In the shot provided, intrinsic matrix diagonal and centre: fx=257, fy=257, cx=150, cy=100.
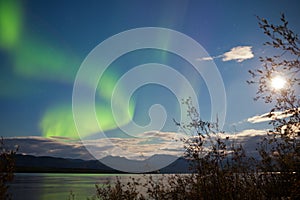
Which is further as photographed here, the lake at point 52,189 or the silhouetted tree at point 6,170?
the lake at point 52,189

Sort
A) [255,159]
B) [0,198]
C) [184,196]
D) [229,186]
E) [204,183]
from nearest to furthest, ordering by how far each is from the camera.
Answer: [0,198] → [229,186] → [204,183] → [255,159] → [184,196]

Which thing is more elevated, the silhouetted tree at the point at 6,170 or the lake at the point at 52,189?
the silhouetted tree at the point at 6,170

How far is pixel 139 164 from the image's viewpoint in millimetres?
8875

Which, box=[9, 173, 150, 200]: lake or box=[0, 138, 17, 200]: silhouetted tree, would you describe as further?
box=[9, 173, 150, 200]: lake

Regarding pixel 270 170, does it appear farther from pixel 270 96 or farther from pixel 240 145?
pixel 270 96

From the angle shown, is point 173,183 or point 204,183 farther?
point 173,183

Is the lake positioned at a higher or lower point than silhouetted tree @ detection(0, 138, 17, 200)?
lower

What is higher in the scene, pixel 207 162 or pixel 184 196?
pixel 207 162

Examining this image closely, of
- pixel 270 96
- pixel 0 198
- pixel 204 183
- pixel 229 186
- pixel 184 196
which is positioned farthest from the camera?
pixel 184 196

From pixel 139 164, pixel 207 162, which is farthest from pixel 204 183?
pixel 139 164

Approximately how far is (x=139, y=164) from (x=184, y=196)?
1849mm

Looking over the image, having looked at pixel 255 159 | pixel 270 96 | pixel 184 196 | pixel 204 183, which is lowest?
pixel 184 196

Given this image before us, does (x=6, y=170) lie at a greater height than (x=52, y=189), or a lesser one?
greater

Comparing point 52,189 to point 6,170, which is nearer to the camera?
point 6,170
